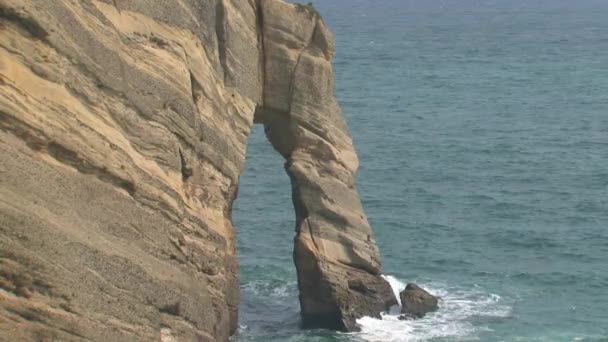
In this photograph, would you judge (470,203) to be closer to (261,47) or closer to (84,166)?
(261,47)

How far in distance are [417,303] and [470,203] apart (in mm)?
20287

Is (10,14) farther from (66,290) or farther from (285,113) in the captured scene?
(285,113)

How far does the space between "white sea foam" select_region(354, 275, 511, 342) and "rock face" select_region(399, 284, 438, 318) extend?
31 centimetres

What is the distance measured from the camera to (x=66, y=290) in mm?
32562

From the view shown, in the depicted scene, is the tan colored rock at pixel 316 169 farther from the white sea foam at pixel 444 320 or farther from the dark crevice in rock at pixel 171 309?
the dark crevice in rock at pixel 171 309

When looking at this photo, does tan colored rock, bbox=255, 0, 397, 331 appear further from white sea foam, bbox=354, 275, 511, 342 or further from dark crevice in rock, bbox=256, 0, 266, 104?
white sea foam, bbox=354, 275, 511, 342

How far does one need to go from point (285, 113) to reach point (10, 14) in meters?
19.6

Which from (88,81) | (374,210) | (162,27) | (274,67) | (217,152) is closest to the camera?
(88,81)

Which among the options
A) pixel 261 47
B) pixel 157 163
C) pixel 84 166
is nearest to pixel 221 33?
pixel 261 47

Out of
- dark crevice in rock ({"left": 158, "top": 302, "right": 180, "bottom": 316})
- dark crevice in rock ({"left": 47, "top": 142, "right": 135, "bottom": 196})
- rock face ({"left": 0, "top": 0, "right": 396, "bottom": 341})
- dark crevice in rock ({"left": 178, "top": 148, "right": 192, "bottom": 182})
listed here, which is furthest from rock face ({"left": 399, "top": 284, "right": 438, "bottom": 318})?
dark crevice in rock ({"left": 47, "top": 142, "right": 135, "bottom": 196})

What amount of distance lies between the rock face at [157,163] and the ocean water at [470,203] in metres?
4.71

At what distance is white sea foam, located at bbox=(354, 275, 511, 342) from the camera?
5075cm

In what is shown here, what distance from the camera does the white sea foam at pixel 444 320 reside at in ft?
167

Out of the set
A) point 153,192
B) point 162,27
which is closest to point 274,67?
point 162,27
